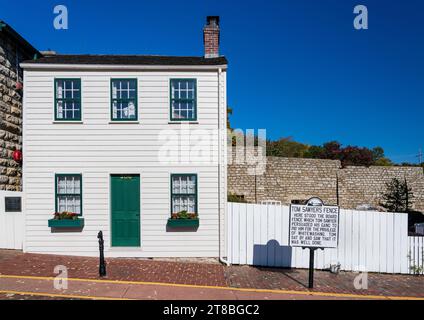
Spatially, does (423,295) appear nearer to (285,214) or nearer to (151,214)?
(285,214)

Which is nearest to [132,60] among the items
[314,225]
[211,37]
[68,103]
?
[68,103]

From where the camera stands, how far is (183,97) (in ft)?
33.8

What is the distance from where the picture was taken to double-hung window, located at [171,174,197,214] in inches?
400

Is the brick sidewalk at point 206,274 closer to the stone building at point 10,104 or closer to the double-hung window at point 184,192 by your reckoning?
the double-hung window at point 184,192

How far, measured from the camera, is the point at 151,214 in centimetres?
1005

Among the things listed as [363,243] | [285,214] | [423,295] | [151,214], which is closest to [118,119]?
Answer: [151,214]

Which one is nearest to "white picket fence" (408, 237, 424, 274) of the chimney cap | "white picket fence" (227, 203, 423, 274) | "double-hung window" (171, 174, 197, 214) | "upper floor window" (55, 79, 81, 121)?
"white picket fence" (227, 203, 423, 274)

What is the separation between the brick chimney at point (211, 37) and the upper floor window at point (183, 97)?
1602mm

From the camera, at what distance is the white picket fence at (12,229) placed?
32.8 ft

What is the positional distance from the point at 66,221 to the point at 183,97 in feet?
17.5

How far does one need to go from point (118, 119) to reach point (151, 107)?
1123 millimetres

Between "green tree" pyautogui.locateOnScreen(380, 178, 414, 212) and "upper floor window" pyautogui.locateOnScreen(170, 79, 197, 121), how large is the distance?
1759cm

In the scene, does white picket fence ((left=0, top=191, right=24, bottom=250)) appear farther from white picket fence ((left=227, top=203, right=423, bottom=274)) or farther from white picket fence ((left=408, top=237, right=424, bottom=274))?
white picket fence ((left=408, top=237, right=424, bottom=274))

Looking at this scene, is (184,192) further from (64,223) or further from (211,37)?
(211,37)
